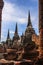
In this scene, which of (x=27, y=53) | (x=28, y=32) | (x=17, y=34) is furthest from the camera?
(x=17, y=34)

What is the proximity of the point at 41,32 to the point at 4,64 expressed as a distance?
9.69ft

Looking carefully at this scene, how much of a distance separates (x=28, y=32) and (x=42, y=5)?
37.5m

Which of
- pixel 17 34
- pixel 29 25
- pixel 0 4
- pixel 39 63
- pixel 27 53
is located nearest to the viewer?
pixel 39 63

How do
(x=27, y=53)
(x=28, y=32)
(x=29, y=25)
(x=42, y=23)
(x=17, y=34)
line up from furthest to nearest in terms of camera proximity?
(x=17, y=34) < (x=29, y=25) < (x=28, y=32) < (x=27, y=53) < (x=42, y=23)

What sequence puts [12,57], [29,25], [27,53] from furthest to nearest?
[29,25] → [12,57] → [27,53]

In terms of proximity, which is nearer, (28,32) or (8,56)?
(8,56)

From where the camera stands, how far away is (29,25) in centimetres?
5544

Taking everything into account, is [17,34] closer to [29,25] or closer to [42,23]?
[29,25]

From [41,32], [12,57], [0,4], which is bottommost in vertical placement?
[12,57]

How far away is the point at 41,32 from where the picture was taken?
12.4m

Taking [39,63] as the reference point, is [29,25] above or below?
above

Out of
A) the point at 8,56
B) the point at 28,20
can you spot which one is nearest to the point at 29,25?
the point at 28,20

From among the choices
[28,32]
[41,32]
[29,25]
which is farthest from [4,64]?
[29,25]

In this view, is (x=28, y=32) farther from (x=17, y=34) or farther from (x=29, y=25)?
(x=17, y=34)
